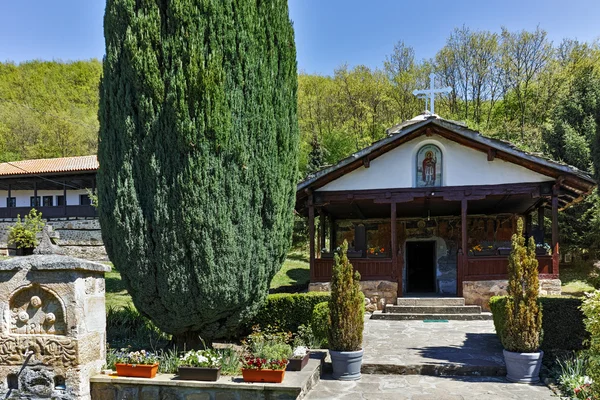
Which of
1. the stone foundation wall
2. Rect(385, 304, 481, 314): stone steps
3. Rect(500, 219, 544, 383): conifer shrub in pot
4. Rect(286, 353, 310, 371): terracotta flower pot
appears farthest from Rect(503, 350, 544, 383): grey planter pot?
the stone foundation wall

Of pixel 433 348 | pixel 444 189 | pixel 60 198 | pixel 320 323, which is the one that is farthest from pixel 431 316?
pixel 60 198

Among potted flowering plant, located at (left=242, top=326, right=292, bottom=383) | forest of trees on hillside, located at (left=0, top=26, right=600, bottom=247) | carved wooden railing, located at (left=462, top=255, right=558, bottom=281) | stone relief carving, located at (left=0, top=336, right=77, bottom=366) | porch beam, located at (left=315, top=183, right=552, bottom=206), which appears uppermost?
forest of trees on hillside, located at (left=0, top=26, right=600, bottom=247)

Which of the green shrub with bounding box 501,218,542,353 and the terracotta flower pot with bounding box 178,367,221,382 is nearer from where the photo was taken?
the terracotta flower pot with bounding box 178,367,221,382

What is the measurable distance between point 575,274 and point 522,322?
50.6 feet

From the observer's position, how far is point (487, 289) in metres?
11.7

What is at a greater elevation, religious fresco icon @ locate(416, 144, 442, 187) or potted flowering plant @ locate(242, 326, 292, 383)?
religious fresco icon @ locate(416, 144, 442, 187)

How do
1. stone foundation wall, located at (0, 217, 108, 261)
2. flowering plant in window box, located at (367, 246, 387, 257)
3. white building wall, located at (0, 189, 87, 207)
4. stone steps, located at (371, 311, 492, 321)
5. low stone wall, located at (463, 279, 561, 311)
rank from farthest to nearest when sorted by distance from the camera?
white building wall, located at (0, 189, 87, 207) < stone foundation wall, located at (0, 217, 108, 261) < flowering plant in window box, located at (367, 246, 387, 257) < low stone wall, located at (463, 279, 561, 311) < stone steps, located at (371, 311, 492, 321)

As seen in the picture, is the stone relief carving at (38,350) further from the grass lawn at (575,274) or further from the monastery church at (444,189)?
the grass lawn at (575,274)

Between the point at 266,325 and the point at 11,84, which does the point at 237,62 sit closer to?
the point at 266,325

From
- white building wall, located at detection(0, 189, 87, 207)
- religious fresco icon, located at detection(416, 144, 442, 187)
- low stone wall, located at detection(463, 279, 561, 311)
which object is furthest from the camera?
white building wall, located at detection(0, 189, 87, 207)

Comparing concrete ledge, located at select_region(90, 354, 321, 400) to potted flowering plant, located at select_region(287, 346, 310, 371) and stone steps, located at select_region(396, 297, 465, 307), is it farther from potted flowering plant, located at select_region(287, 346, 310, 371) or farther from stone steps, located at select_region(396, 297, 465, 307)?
stone steps, located at select_region(396, 297, 465, 307)

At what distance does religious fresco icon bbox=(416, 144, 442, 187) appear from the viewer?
1237 centimetres

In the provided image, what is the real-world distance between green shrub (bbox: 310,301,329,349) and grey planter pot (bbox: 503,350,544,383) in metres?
2.81

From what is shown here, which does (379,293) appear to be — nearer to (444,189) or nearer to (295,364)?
(444,189)
